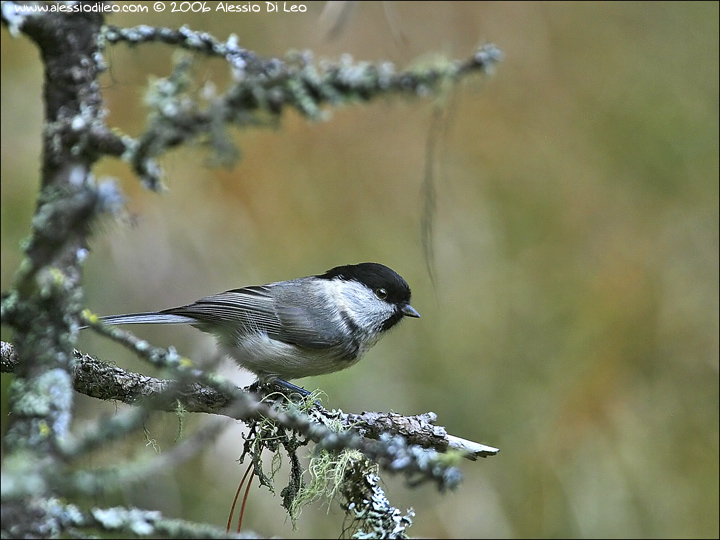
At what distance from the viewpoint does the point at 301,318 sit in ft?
11.1

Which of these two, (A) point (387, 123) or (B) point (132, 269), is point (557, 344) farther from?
(B) point (132, 269)

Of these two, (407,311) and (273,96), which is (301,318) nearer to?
Answer: (407,311)

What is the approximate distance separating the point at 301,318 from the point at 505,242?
6.66 ft

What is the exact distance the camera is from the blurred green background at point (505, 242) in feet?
14.0

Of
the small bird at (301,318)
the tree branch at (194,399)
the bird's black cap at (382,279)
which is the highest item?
the bird's black cap at (382,279)

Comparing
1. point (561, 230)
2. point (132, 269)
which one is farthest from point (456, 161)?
point (132, 269)

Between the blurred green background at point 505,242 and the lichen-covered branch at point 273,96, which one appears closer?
the lichen-covered branch at point 273,96

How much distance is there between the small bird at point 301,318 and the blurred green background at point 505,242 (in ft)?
2.35

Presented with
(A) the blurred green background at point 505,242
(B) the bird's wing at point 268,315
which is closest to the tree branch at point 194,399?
(B) the bird's wing at point 268,315

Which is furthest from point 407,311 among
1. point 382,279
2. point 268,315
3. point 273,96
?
point 273,96

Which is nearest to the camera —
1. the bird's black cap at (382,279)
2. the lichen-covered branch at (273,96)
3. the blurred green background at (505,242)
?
the lichen-covered branch at (273,96)

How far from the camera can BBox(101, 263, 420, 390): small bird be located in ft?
10.6

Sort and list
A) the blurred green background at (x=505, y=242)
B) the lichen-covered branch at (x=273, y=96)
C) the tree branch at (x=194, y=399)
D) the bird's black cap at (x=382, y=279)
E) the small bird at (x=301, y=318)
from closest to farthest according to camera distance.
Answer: the lichen-covered branch at (x=273, y=96) < the tree branch at (x=194, y=399) < the small bird at (x=301, y=318) < the bird's black cap at (x=382, y=279) < the blurred green background at (x=505, y=242)

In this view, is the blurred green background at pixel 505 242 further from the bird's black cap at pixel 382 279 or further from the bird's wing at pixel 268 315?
the bird's black cap at pixel 382 279
